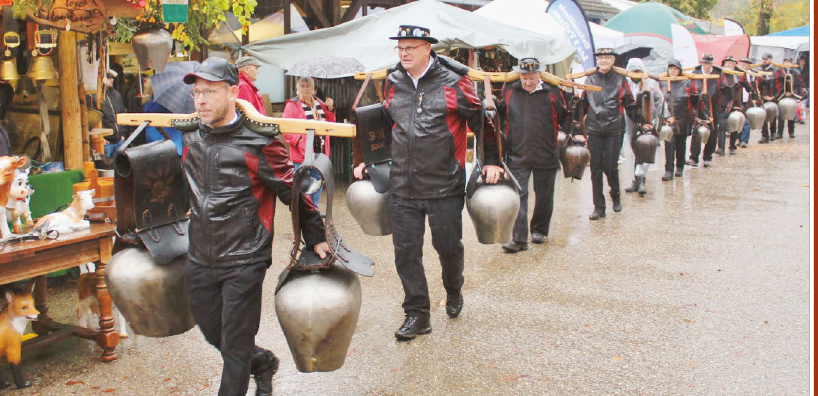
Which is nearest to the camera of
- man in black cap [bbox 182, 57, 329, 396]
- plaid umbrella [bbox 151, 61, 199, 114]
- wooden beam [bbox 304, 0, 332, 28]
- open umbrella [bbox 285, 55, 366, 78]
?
man in black cap [bbox 182, 57, 329, 396]

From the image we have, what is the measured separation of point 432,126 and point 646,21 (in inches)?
706

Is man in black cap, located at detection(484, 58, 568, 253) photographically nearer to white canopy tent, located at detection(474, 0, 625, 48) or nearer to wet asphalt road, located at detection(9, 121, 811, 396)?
wet asphalt road, located at detection(9, 121, 811, 396)

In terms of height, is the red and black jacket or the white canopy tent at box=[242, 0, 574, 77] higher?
the white canopy tent at box=[242, 0, 574, 77]

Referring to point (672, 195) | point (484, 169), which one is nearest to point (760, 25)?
point (672, 195)

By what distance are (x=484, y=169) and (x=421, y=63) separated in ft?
2.74

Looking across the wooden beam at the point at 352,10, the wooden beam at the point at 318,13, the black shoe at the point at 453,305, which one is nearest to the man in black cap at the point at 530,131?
the black shoe at the point at 453,305

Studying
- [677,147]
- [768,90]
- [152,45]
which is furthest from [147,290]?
[768,90]

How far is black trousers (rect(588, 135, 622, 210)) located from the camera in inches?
380

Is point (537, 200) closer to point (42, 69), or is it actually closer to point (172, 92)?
point (172, 92)

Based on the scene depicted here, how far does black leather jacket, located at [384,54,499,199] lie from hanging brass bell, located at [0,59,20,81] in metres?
3.70

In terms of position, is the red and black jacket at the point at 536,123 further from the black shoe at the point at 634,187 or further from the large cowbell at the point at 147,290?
the large cowbell at the point at 147,290

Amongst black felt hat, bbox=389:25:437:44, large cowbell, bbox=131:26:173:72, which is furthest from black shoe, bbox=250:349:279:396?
Answer: large cowbell, bbox=131:26:173:72

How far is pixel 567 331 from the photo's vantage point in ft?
18.1

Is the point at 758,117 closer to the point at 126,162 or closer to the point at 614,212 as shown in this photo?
the point at 614,212
